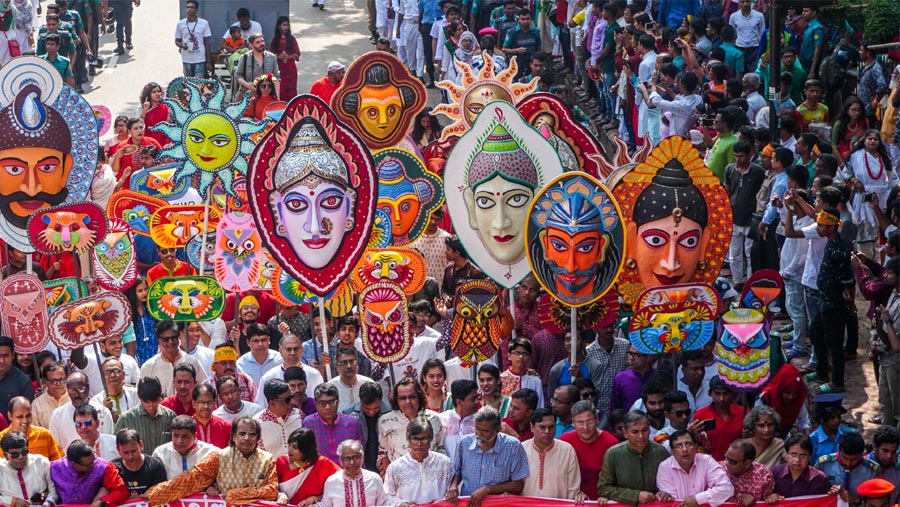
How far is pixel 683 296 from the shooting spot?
13078 millimetres

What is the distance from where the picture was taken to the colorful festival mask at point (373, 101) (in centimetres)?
1655

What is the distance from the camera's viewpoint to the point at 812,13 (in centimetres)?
1900

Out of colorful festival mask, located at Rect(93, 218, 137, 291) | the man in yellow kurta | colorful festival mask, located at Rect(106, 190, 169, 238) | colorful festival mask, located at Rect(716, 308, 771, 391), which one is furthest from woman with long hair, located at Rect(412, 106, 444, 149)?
the man in yellow kurta

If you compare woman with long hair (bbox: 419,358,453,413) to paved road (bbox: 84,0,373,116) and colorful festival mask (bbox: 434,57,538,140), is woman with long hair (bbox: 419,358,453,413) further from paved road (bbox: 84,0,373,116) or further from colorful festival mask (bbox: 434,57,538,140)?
paved road (bbox: 84,0,373,116)

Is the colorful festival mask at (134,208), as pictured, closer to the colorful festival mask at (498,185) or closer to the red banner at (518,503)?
the colorful festival mask at (498,185)

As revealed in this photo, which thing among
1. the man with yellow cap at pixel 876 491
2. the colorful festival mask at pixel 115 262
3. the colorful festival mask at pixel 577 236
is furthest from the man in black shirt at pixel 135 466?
the man with yellow cap at pixel 876 491

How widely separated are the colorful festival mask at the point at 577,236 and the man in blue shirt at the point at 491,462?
1.68 meters

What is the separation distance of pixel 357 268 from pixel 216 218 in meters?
1.67

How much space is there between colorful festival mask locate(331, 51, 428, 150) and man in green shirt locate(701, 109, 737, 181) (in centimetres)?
301

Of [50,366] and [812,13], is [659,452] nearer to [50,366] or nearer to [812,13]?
[50,366]

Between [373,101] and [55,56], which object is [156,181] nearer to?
[373,101]

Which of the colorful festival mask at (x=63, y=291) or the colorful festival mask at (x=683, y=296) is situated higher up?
the colorful festival mask at (x=683, y=296)

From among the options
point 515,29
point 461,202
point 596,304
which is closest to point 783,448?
point 596,304

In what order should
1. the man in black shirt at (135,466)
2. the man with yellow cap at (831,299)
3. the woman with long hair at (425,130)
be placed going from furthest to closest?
the woman with long hair at (425,130) < the man with yellow cap at (831,299) < the man in black shirt at (135,466)
